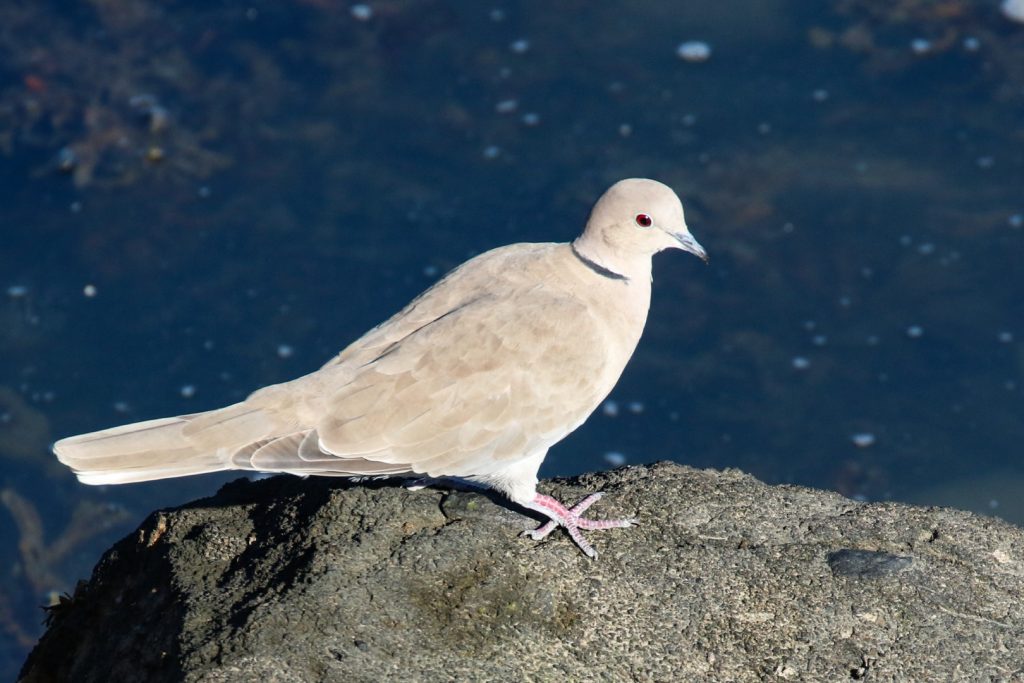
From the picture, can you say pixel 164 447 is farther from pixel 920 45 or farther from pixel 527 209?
pixel 920 45

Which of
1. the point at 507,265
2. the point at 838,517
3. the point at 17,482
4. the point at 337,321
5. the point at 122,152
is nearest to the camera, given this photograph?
the point at 838,517

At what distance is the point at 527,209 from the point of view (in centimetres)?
888

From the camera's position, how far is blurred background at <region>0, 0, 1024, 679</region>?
26.3 ft

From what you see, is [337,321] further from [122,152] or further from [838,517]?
[838,517]

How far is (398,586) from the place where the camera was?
375 centimetres

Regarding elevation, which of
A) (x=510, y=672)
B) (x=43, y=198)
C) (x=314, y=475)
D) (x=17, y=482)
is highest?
(x=510, y=672)

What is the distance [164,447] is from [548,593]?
1.45 m

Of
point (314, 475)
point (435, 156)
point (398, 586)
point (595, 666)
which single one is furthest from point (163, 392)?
point (595, 666)

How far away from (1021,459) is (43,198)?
293 inches

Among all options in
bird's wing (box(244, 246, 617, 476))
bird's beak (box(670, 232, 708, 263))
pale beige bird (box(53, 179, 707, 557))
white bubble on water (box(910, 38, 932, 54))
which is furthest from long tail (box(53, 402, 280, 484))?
white bubble on water (box(910, 38, 932, 54))

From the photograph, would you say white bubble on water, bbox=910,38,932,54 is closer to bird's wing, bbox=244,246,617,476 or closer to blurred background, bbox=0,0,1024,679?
blurred background, bbox=0,0,1024,679

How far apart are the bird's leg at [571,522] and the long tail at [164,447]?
3.27 ft

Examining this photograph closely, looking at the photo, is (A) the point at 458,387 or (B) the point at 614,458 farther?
(B) the point at 614,458

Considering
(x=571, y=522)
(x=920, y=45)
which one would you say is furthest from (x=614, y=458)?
(x=920, y=45)
